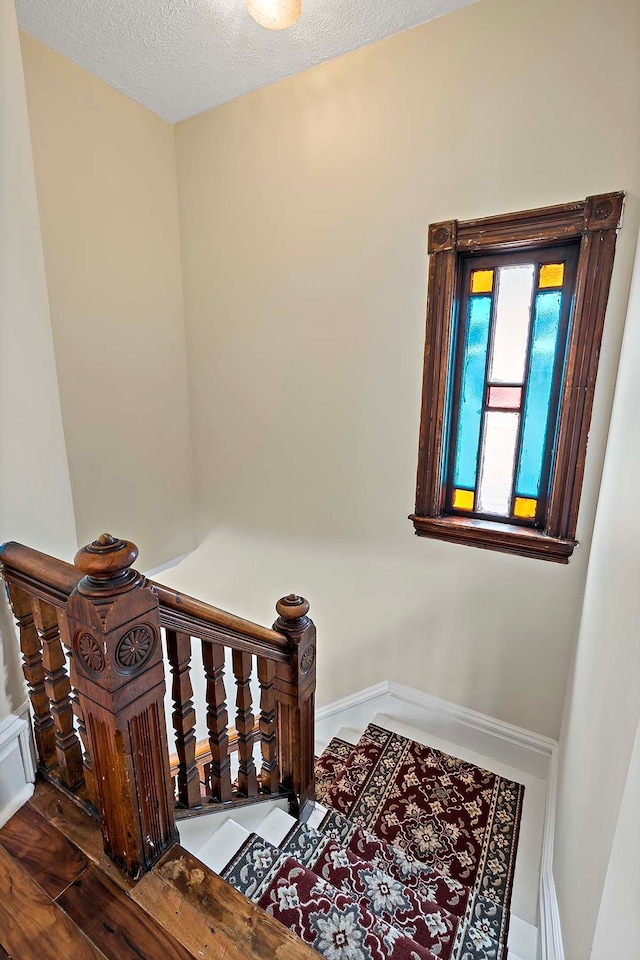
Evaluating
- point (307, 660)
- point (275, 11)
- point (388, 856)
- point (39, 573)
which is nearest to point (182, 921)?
point (307, 660)

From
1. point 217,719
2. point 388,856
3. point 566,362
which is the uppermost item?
point 566,362

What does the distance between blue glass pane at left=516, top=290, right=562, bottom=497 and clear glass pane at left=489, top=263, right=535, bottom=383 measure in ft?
0.16

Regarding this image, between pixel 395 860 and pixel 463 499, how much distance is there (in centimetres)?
155

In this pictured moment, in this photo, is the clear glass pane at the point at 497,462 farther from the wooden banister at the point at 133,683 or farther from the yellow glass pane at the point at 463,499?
the wooden banister at the point at 133,683

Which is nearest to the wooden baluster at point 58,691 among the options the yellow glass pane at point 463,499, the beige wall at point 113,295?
the beige wall at point 113,295

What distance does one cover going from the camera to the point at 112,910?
3.01 ft

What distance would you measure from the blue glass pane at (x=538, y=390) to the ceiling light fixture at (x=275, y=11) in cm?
145

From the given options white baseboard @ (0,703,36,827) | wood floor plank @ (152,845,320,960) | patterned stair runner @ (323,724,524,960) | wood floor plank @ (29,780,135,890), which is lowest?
patterned stair runner @ (323,724,524,960)

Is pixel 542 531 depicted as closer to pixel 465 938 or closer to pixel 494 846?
pixel 494 846

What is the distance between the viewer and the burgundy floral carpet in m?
1.10

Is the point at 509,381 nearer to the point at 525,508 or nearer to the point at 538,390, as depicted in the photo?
the point at 538,390

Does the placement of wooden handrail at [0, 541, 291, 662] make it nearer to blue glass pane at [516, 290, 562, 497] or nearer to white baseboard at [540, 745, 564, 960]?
white baseboard at [540, 745, 564, 960]

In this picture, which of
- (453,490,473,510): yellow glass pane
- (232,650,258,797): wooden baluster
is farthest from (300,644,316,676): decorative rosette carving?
(453,490,473,510): yellow glass pane

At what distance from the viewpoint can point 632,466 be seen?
1.20 metres
